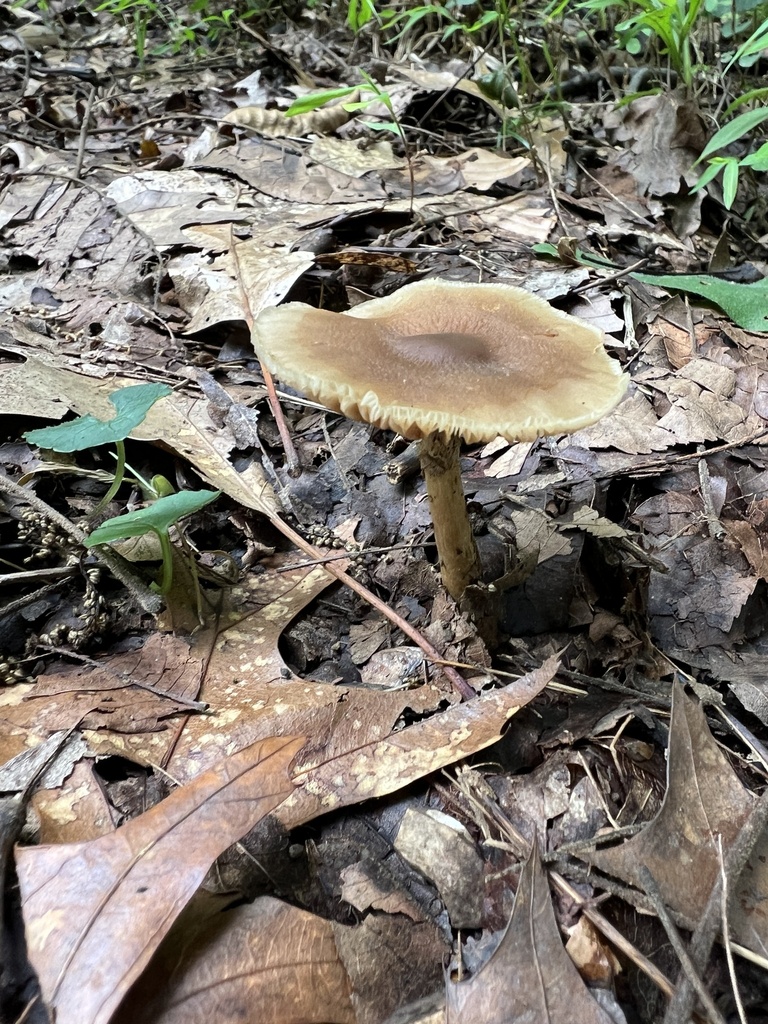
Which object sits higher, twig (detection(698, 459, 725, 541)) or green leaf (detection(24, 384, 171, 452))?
green leaf (detection(24, 384, 171, 452))

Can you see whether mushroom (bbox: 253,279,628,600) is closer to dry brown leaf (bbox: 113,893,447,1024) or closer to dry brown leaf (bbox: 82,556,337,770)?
dry brown leaf (bbox: 82,556,337,770)

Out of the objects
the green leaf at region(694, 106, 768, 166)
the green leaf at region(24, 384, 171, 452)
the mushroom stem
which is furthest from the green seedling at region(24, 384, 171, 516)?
the green leaf at region(694, 106, 768, 166)

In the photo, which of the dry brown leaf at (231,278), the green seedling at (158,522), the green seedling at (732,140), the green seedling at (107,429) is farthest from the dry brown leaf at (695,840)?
the green seedling at (732,140)

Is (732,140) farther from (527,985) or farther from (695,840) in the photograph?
(527,985)

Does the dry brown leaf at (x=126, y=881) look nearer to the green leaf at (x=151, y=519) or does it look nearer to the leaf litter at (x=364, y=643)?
the leaf litter at (x=364, y=643)

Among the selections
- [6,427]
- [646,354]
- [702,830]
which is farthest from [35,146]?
[702,830]

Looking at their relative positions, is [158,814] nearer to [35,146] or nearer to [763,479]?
[763,479]

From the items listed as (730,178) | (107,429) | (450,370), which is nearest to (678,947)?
(450,370)
